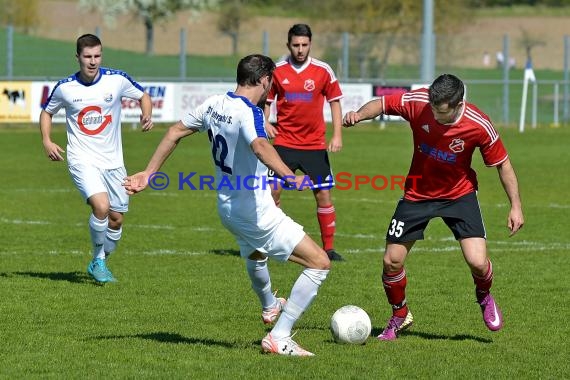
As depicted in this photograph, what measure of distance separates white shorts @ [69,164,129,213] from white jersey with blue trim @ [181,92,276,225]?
3297 millimetres

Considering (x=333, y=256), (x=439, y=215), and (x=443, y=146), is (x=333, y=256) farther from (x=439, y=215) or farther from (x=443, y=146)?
(x=443, y=146)

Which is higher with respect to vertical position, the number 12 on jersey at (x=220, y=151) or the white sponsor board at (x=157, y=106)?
the white sponsor board at (x=157, y=106)

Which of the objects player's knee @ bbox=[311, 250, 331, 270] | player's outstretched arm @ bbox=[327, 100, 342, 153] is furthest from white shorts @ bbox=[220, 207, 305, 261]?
player's outstretched arm @ bbox=[327, 100, 342, 153]

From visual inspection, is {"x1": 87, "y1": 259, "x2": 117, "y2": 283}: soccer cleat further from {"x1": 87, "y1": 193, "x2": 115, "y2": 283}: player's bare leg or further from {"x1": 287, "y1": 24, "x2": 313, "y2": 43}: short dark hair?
{"x1": 287, "y1": 24, "x2": 313, "y2": 43}: short dark hair

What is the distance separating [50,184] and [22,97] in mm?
10266

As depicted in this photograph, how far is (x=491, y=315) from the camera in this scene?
853 centimetres

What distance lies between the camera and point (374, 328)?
8.95m

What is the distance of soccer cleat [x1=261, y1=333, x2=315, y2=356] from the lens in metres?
7.74

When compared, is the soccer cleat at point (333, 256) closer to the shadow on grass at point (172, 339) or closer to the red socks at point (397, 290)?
the red socks at point (397, 290)

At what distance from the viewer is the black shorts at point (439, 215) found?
27.7ft

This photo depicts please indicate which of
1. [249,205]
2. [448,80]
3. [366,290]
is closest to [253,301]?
[366,290]

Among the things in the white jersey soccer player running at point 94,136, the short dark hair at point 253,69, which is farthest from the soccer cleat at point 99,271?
the short dark hair at point 253,69

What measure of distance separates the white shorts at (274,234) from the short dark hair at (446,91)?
4.10 feet

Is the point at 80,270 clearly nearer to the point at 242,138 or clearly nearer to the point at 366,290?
the point at 366,290
